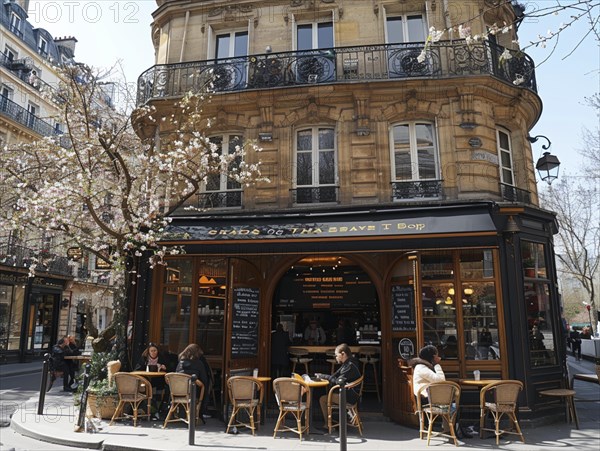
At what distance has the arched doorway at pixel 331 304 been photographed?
1212 cm

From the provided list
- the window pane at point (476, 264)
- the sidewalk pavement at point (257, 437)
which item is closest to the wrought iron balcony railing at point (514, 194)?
the window pane at point (476, 264)

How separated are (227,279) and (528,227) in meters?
6.30

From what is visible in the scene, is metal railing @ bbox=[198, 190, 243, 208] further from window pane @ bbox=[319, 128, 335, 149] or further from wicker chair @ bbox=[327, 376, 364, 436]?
wicker chair @ bbox=[327, 376, 364, 436]

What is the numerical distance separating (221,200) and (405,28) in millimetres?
6253

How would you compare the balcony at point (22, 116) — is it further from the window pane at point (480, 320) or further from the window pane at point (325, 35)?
the window pane at point (480, 320)

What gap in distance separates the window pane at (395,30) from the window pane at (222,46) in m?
4.25

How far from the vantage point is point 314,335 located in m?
13.6

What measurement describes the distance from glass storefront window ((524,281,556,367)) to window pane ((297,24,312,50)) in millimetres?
7726

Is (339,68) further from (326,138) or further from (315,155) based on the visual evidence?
(315,155)

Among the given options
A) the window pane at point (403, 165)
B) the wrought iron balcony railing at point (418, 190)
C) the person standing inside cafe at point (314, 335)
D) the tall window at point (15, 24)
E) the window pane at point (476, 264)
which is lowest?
the person standing inside cafe at point (314, 335)

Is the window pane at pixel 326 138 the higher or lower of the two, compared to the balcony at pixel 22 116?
lower

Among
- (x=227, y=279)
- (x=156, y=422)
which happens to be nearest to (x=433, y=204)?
(x=227, y=279)

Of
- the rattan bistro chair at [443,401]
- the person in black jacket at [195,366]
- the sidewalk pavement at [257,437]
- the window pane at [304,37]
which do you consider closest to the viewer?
the sidewalk pavement at [257,437]

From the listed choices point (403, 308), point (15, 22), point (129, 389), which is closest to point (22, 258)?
point (15, 22)
